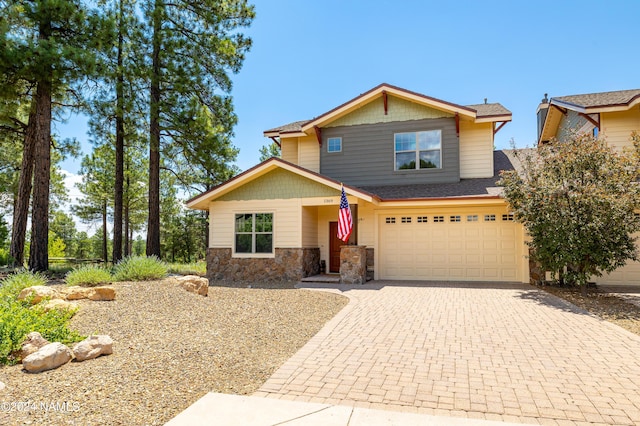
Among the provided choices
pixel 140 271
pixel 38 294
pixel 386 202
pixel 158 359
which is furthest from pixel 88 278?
pixel 386 202

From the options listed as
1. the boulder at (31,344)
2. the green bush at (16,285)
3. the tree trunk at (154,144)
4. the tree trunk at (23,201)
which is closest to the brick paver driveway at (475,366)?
the boulder at (31,344)

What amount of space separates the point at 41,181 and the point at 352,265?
36.1 ft

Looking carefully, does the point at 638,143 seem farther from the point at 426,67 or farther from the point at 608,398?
the point at 608,398

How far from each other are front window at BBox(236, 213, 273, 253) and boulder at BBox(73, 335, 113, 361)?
27.4ft

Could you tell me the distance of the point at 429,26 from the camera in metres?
12.2

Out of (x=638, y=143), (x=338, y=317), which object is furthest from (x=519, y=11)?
(x=338, y=317)

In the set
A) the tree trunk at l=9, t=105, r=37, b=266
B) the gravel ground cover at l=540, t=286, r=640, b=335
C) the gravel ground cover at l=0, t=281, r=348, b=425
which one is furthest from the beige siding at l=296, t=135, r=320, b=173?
the tree trunk at l=9, t=105, r=37, b=266

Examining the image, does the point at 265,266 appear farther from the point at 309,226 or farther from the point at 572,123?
the point at 572,123

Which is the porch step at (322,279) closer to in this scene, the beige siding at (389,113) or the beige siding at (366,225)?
the beige siding at (366,225)

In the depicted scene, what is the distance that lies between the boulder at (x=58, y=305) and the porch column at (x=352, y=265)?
7544 millimetres

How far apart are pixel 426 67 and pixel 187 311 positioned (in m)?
12.6

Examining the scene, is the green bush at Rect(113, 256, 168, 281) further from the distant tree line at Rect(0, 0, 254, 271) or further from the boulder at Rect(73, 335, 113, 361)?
the distant tree line at Rect(0, 0, 254, 271)

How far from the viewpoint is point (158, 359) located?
4340 mm

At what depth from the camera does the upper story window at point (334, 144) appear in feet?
48.1
